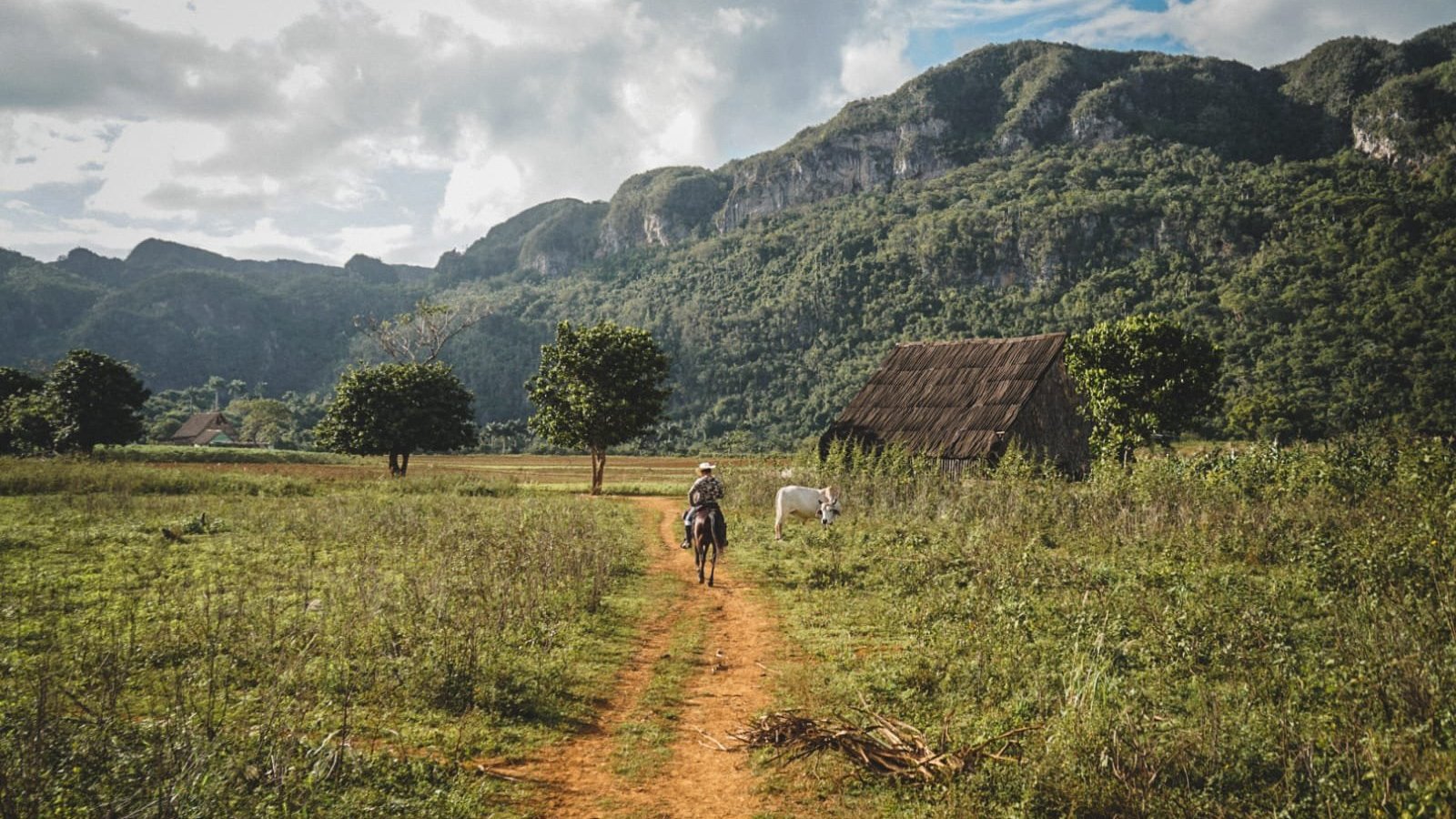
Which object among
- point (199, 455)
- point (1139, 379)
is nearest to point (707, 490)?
point (1139, 379)

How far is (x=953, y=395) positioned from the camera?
29016 millimetres

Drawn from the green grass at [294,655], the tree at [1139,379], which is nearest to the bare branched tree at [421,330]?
the green grass at [294,655]

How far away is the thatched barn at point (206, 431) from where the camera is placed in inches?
3885

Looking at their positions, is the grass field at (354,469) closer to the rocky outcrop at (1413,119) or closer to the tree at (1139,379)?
the tree at (1139,379)

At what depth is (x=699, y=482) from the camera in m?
14.0

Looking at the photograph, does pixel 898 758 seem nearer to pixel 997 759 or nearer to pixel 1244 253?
pixel 997 759

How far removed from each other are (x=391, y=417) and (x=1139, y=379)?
133 feet

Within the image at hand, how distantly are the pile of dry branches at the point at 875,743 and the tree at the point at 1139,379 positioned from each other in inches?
1218

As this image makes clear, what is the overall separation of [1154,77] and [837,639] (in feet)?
780

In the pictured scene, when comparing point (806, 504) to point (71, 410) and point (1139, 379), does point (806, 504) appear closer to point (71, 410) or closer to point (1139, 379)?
point (1139, 379)

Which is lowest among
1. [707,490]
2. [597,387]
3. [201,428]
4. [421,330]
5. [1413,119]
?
[201,428]

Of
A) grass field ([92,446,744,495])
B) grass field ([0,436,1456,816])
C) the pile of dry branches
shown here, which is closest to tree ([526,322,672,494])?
grass field ([92,446,744,495])

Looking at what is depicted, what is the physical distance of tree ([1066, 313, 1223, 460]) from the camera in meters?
32.6

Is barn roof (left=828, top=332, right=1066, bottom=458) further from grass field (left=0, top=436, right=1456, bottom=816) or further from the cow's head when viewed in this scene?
the cow's head
